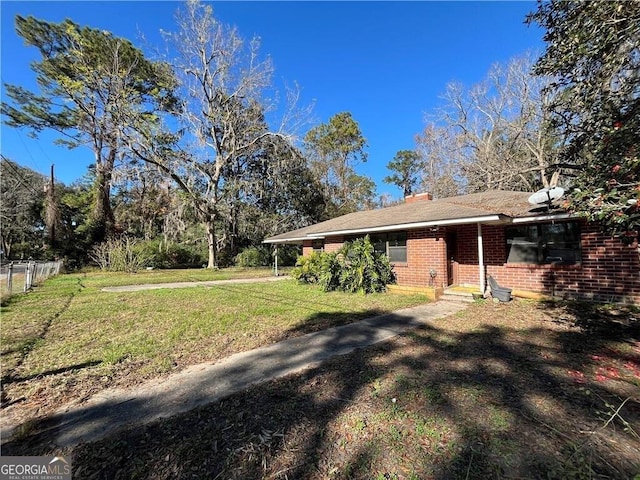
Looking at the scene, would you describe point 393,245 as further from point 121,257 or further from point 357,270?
point 121,257

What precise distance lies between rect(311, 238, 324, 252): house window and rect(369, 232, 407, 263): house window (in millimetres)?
4130

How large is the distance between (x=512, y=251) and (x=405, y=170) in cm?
2549

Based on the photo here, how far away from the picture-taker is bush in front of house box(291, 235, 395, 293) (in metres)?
9.65

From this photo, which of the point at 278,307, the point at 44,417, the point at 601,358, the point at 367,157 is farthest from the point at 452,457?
the point at 367,157

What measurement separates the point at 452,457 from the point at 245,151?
74.7ft

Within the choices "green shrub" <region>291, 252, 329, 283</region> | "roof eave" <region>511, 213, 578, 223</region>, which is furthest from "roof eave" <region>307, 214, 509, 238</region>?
"green shrub" <region>291, 252, 329, 283</region>

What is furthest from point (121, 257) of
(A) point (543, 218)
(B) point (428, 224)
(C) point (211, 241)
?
(A) point (543, 218)

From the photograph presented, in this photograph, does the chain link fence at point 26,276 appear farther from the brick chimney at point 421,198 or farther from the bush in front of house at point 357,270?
the brick chimney at point 421,198

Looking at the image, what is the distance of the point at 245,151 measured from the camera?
73.5 ft

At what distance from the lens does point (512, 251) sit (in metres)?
8.71

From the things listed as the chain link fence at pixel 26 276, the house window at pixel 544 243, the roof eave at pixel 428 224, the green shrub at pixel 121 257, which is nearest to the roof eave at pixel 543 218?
the roof eave at pixel 428 224

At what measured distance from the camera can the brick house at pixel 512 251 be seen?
23.5ft

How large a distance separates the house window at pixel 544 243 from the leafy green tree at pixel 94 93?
66.8 feet

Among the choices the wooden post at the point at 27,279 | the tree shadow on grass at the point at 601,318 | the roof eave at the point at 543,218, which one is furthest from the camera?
the wooden post at the point at 27,279
